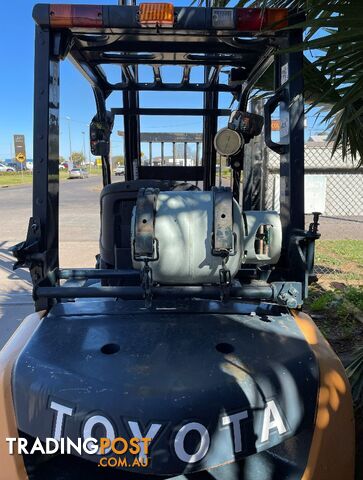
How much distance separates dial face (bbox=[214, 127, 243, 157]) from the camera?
3.15 m

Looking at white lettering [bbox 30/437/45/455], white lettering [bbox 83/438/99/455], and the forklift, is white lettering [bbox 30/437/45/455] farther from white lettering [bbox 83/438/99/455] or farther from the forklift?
white lettering [bbox 83/438/99/455]

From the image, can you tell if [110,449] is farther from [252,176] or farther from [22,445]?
[252,176]

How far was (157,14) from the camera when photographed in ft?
5.79

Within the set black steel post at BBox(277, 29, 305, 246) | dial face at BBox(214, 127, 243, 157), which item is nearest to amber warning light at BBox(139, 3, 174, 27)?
black steel post at BBox(277, 29, 305, 246)

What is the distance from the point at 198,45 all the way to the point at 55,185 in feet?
3.65

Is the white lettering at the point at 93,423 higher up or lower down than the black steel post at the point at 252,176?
lower down

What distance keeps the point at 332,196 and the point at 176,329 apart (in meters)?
9.35

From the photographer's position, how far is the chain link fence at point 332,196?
23.0 feet

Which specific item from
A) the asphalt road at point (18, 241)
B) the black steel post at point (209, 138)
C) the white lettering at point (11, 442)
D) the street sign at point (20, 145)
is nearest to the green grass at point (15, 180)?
the street sign at point (20, 145)

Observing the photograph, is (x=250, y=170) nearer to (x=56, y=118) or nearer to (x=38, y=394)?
(x=56, y=118)

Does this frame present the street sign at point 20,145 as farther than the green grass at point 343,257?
Yes

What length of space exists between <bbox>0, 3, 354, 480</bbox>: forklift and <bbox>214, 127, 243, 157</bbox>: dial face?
0.73 metres

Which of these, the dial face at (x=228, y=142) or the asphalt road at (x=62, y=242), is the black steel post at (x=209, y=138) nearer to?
the dial face at (x=228, y=142)

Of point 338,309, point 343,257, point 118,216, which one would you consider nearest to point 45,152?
point 118,216
